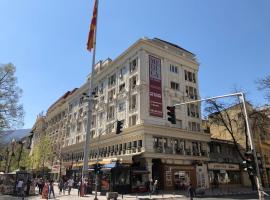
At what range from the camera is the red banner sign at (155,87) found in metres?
40.0

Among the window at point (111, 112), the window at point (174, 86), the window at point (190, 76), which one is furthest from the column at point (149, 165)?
the window at point (190, 76)

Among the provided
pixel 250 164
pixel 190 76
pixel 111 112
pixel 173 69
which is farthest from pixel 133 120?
pixel 250 164

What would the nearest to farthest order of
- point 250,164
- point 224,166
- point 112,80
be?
point 250,164 → point 224,166 → point 112,80

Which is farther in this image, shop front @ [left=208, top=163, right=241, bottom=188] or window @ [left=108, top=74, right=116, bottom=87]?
window @ [left=108, top=74, right=116, bottom=87]

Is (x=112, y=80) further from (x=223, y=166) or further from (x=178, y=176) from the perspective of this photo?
(x=223, y=166)

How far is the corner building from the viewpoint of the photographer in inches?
1459

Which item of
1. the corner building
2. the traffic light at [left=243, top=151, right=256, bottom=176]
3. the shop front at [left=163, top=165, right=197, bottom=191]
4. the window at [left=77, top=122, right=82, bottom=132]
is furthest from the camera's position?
the window at [left=77, top=122, right=82, bottom=132]

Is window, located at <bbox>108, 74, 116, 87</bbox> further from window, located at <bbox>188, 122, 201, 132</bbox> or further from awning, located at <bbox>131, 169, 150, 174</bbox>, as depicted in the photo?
awning, located at <bbox>131, 169, 150, 174</bbox>

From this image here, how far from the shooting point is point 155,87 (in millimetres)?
41281

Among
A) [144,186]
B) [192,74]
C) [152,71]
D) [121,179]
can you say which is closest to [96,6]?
[152,71]

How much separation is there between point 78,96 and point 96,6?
39981mm

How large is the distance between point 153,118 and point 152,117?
206mm

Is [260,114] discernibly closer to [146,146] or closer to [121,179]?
[146,146]

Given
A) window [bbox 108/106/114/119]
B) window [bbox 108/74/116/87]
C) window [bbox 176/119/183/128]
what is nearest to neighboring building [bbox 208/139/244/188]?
window [bbox 176/119/183/128]
